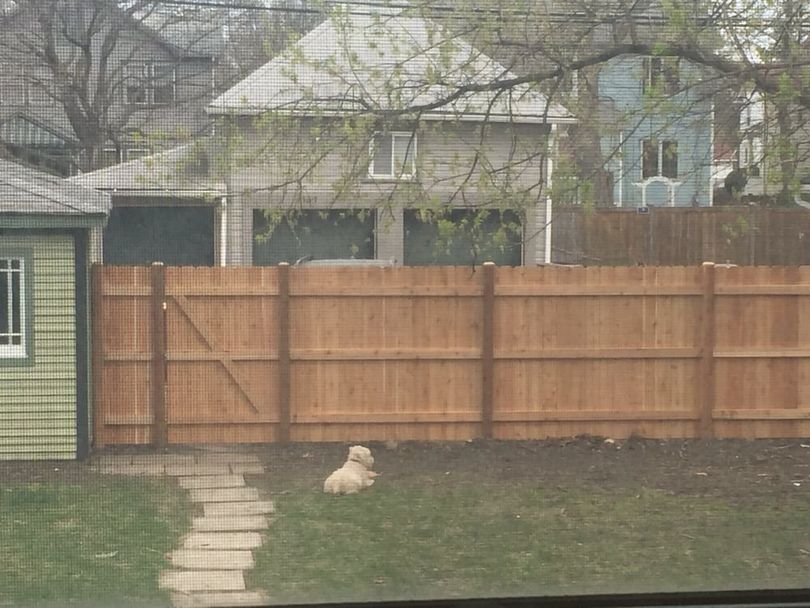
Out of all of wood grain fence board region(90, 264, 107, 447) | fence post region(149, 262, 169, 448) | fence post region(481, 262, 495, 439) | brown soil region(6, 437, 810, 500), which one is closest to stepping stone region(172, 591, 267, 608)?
brown soil region(6, 437, 810, 500)

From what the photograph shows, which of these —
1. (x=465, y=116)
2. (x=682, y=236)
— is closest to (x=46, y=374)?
(x=465, y=116)

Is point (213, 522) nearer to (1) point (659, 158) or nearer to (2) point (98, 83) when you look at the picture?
(2) point (98, 83)

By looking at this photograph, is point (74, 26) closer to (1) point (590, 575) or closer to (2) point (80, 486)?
(2) point (80, 486)

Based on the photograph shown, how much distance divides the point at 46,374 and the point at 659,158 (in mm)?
2263

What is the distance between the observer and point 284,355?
14.3 feet

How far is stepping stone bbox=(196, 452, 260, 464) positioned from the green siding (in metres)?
0.45

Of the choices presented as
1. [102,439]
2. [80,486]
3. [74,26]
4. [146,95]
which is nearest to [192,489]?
[80,486]

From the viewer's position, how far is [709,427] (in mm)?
4691

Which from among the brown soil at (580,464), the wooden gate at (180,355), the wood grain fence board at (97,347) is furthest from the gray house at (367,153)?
the brown soil at (580,464)

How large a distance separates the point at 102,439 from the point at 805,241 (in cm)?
270

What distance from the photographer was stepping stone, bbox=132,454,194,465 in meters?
3.31

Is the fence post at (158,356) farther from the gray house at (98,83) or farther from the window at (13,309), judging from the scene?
the gray house at (98,83)

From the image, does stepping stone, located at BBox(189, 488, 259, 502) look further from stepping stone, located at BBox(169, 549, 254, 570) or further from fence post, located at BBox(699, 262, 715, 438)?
fence post, located at BBox(699, 262, 715, 438)

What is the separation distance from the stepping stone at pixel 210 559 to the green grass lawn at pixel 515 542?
49mm
